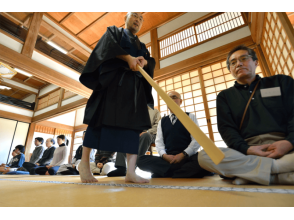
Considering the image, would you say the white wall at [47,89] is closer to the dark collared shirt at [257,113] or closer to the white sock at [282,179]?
the dark collared shirt at [257,113]

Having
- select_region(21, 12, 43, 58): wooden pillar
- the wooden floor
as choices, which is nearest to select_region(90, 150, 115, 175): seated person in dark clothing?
the wooden floor

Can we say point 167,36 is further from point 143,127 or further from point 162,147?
point 143,127

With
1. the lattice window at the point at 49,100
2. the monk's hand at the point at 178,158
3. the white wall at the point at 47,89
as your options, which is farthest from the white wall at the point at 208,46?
the white wall at the point at 47,89

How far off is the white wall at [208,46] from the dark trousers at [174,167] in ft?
10.00

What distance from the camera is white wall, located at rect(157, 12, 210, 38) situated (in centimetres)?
439

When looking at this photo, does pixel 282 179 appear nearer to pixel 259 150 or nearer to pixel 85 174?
pixel 259 150

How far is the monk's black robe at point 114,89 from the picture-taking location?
3.72 ft

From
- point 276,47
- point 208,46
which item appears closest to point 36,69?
point 208,46

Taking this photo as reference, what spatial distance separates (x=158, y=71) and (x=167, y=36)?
4.05ft

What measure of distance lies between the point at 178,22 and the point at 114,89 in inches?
173

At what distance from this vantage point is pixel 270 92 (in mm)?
1152

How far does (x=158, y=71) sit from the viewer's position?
438 cm

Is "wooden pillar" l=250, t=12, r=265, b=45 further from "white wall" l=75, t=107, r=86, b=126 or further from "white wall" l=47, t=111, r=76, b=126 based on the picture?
"white wall" l=47, t=111, r=76, b=126

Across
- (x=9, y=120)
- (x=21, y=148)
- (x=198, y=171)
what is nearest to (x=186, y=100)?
(x=198, y=171)
